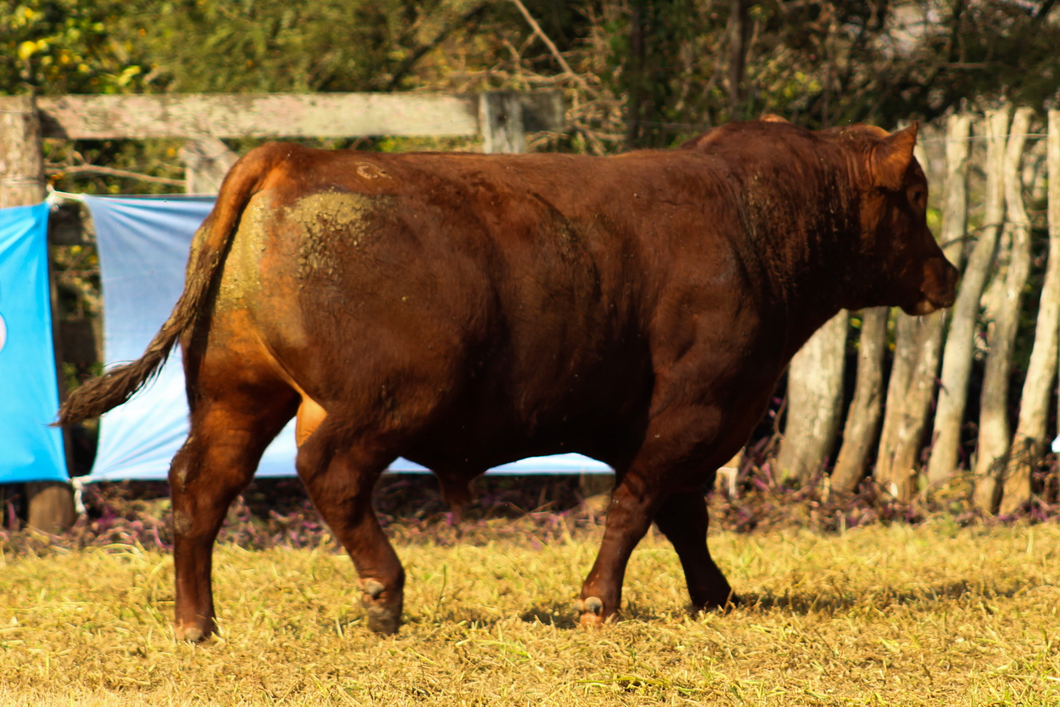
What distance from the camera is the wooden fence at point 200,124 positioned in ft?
18.8

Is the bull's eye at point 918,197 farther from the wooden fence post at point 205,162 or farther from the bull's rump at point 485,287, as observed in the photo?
the wooden fence post at point 205,162

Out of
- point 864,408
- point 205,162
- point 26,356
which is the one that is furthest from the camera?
point 864,408

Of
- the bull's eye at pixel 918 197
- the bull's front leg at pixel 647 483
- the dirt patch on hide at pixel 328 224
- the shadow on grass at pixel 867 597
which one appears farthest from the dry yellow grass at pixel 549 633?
the bull's eye at pixel 918 197

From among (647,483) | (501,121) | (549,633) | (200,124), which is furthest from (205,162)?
(549,633)

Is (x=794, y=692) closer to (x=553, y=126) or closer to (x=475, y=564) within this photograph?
(x=475, y=564)

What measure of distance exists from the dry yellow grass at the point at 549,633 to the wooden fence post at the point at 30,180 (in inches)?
16.9

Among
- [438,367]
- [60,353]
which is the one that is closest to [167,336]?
[438,367]

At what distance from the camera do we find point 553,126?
6094mm

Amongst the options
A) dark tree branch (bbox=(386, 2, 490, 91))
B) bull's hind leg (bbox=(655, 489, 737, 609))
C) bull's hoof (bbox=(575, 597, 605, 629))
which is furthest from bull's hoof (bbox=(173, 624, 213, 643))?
dark tree branch (bbox=(386, 2, 490, 91))

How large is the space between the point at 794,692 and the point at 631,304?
4.11 ft

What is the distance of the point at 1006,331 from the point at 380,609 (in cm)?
397

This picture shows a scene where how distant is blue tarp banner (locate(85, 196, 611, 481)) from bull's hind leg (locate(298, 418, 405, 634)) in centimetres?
210

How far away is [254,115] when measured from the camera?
5.82 m

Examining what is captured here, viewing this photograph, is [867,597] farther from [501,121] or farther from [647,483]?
[501,121]
